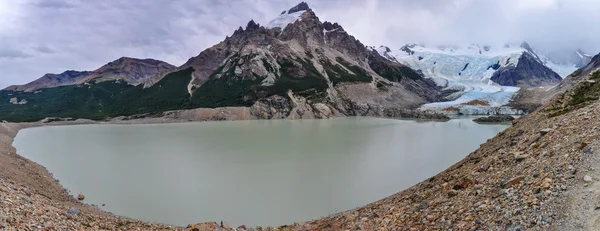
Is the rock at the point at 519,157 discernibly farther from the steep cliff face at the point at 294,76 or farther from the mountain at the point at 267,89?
the steep cliff face at the point at 294,76

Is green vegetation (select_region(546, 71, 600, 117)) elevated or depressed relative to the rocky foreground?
elevated

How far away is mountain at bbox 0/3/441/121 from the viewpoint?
120125mm

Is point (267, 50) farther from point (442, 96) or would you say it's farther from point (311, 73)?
point (442, 96)

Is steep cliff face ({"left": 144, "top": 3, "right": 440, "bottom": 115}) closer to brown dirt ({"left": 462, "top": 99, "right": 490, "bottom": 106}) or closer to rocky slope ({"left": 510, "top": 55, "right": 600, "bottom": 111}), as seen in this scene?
brown dirt ({"left": 462, "top": 99, "right": 490, "bottom": 106})

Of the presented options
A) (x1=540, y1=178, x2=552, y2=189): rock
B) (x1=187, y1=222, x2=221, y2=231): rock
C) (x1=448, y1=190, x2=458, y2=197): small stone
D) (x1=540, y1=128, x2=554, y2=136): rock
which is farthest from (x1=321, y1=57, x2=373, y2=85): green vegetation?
(x1=540, y1=178, x2=552, y2=189): rock

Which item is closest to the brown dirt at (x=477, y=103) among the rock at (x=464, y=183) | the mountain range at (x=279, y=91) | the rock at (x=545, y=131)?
the mountain range at (x=279, y=91)

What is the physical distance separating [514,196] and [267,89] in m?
122

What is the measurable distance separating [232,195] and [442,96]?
597 ft

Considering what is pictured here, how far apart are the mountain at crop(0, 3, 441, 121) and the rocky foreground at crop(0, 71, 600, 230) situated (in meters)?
98.9

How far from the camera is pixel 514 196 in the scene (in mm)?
8047

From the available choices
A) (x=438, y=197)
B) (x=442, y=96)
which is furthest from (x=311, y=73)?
(x=438, y=197)

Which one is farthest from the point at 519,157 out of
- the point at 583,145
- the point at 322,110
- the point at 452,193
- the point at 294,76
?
the point at 294,76

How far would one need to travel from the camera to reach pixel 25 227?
8.55 m

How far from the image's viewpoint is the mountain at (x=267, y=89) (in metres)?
120
